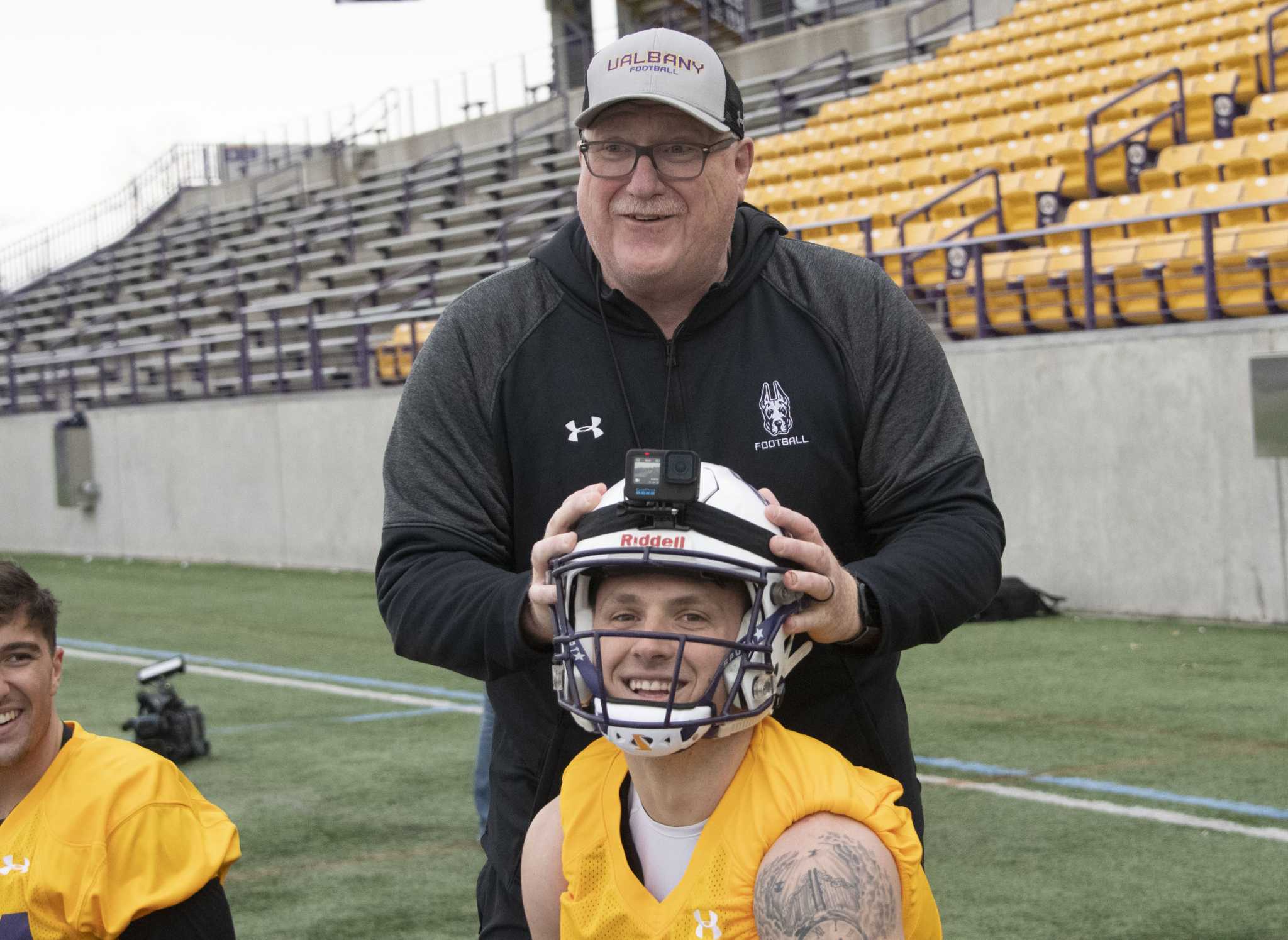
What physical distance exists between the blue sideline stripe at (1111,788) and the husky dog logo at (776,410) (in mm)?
3672

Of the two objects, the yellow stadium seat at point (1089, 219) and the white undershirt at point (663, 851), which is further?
the yellow stadium seat at point (1089, 219)

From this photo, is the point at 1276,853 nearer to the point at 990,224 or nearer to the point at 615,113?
the point at 615,113

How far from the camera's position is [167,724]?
277 inches

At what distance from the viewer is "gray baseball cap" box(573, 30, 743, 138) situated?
2.21 meters

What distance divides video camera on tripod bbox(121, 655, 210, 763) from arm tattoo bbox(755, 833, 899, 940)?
529cm

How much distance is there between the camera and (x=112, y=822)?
3010 millimetres

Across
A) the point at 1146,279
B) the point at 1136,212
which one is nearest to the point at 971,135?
the point at 1136,212

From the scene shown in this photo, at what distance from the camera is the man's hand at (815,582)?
2.03m

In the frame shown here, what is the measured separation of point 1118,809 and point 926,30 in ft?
56.6

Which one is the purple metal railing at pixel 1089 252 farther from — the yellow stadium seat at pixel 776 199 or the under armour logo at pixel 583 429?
the under armour logo at pixel 583 429

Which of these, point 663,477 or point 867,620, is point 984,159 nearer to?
point 867,620

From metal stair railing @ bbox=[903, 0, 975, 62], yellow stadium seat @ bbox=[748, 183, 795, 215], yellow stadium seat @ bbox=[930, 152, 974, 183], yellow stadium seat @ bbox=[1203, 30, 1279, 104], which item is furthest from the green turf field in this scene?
metal stair railing @ bbox=[903, 0, 975, 62]

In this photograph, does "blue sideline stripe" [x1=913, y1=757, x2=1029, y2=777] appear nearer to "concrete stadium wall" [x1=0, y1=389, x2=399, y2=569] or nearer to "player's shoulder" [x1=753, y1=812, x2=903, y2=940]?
"player's shoulder" [x1=753, y1=812, x2=903, y2=940]

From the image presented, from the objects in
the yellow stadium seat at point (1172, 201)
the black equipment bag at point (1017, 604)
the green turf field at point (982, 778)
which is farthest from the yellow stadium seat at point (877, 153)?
the green turf field at point (982, 778)
